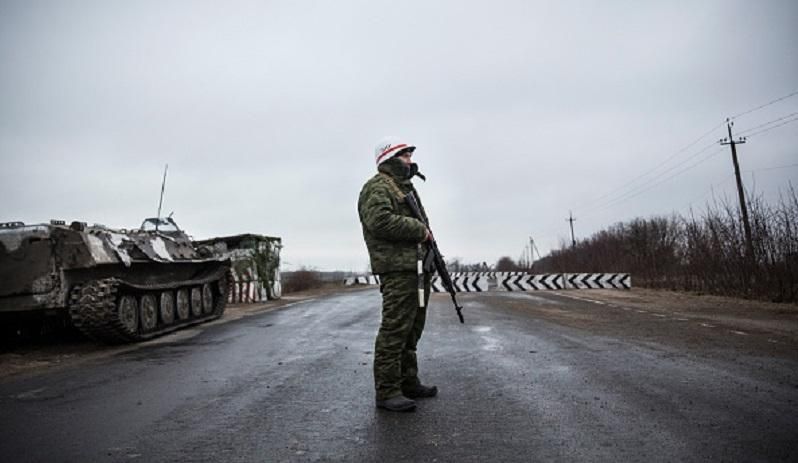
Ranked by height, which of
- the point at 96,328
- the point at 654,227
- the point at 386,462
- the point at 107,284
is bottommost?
the point at 386,462

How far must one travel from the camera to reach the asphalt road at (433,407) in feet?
10.3

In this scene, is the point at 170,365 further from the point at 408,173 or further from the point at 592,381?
the point at 592,381

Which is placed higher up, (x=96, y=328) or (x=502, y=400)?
(x=96, y=328)

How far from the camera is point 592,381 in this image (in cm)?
483

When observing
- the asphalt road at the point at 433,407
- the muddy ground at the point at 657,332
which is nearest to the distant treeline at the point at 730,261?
the muddy ground at the point at 657,332

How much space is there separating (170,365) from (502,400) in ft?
13.1

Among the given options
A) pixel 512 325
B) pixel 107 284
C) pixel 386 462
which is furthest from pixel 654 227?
pixel 386 462

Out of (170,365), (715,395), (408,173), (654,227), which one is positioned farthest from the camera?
(654,227)

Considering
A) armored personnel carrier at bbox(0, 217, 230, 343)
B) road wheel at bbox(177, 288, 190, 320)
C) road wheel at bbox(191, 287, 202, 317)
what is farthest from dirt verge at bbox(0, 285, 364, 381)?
road wheel at bbox(191, 287, 202, 317)

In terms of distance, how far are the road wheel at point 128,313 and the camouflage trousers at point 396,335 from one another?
6043mm

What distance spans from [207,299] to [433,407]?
11.1 m

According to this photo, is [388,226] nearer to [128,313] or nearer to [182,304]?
[128,313]

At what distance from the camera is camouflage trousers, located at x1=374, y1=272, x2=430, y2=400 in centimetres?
415

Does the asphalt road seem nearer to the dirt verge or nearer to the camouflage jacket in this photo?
the dirt verge
